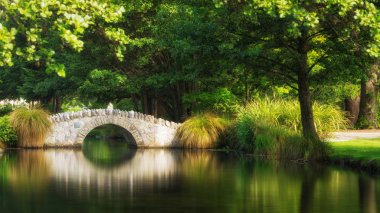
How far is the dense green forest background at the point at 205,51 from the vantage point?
46.9ft

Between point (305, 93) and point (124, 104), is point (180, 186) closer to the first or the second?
point (305, 93)

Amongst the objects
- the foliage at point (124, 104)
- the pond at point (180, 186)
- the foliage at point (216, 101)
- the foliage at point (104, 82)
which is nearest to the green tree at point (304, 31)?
the pond at point (180, 186)

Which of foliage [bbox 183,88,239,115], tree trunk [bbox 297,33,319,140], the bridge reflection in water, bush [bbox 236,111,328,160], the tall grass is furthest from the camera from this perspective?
foliage [bbox 183,88,239,115]

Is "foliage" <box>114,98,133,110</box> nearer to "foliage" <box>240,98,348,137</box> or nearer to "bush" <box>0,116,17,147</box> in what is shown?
"bush" <box>0,116,17,147</box>

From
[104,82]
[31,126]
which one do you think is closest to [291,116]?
[104,82]

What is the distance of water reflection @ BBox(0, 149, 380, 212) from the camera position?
1520 cm

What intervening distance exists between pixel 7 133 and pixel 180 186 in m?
16.7

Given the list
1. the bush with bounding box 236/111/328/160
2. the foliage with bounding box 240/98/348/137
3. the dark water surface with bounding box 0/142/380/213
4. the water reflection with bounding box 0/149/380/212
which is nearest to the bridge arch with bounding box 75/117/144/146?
the bush with bounding box 236/111/328/160

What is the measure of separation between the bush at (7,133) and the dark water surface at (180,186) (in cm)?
572

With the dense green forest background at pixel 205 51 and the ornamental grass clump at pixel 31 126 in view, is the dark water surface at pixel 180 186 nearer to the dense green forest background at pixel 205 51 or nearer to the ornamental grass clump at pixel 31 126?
the dense green forest background at pixel 205 51

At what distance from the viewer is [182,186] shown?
1869cm

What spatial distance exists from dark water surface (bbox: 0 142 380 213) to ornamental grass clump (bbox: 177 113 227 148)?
5.41 meters

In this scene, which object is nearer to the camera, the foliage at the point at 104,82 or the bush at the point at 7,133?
the bush at the point at 7,133

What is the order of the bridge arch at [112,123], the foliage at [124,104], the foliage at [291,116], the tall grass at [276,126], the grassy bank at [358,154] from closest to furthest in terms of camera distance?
the grassy bank at [358,154] → the tall grass at [276,126] → the foliage at [291,116] → the bridge arch at [112,123] → the foliage at [124,104]
